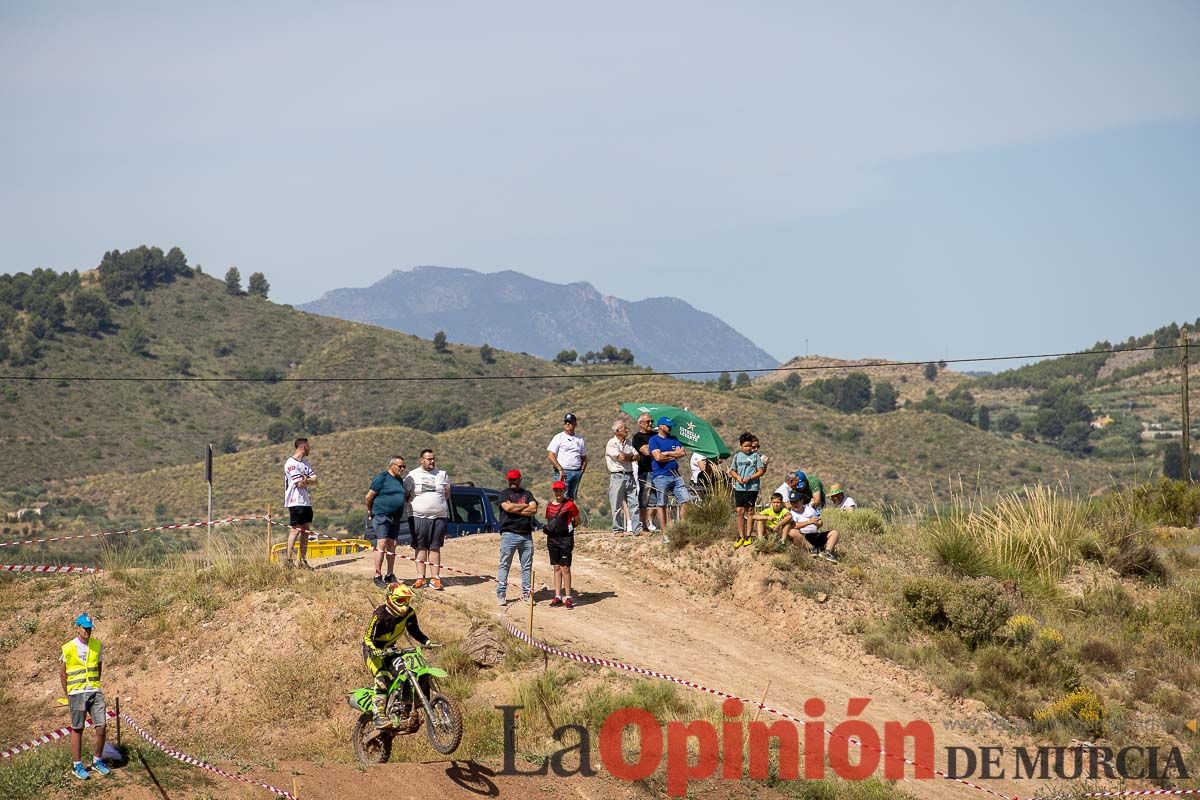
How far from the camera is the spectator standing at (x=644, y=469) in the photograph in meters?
20.8

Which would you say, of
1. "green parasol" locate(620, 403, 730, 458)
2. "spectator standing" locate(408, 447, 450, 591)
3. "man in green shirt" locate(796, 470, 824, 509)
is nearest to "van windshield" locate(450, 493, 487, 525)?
"green parasol" locate(620, 403, 730, 458)

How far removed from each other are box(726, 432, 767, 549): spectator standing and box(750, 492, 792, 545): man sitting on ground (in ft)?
0.65

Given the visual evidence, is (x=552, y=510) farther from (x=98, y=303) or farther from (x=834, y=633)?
(x=98, y=303)

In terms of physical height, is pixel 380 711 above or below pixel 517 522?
below

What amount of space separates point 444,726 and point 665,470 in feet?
29.9

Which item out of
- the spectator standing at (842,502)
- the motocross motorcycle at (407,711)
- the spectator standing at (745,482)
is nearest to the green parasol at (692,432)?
the spectator standing at (745,482)

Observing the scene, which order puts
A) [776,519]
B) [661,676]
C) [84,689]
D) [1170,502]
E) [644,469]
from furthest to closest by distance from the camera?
[1170,502] → [644,469] → [776,519] → [661,676] → [84,689]

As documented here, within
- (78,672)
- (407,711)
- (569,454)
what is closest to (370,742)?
(407,711)

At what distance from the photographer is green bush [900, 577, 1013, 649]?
1803 cm

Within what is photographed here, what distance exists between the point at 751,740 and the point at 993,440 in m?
73.8

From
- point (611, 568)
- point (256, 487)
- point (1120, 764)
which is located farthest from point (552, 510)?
point (256, 487)

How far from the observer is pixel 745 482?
64.6ft

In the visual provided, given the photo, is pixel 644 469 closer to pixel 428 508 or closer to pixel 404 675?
pixel 428 508

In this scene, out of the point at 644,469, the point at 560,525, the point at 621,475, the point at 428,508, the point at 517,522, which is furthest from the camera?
the point at 621,475
